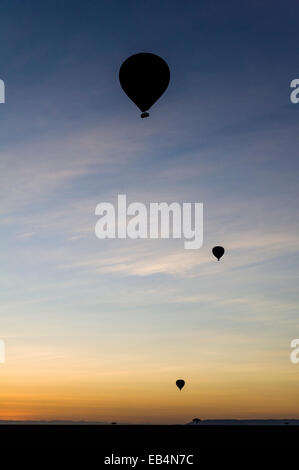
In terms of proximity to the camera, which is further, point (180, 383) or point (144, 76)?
point (180, 383)

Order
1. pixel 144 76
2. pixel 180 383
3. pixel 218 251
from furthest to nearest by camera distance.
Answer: pixel 180 383 < pixel 218 251 < pixel 144 76

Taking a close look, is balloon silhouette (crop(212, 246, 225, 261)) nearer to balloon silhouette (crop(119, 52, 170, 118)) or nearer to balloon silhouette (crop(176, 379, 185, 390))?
balloon silhouette (crop(119, 52, 170, 118))

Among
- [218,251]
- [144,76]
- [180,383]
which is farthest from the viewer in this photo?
[180,383]

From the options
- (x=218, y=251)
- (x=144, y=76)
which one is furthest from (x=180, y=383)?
(x=144, y=76)

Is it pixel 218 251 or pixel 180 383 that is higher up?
pixel 218 251

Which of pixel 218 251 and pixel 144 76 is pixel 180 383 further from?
pixel 144 76
